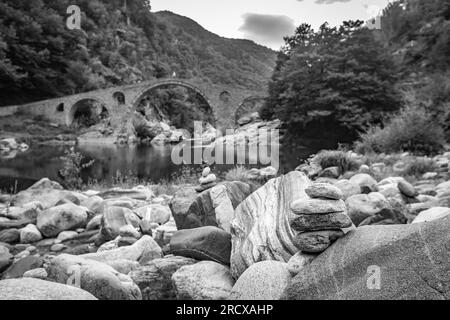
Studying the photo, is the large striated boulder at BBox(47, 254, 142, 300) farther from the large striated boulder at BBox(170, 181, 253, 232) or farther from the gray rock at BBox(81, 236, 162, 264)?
the large striated boulder at BBox(170, 181, 253, 232)

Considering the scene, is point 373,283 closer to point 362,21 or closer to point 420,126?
point 420,126

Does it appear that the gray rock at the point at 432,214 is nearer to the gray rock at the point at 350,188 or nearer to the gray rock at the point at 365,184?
the gray rock at the point at 350,188

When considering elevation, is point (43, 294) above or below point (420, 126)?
below

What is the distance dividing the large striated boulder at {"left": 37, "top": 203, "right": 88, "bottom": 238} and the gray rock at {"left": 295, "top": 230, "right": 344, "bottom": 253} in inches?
197

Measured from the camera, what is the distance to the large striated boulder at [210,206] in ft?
16.3

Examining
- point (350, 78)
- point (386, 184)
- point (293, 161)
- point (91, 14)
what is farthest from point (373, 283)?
point (91, 14)

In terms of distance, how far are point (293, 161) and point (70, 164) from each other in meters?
9.93

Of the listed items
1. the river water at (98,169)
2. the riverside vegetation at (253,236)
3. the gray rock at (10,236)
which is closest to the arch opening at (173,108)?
the river water at (98,169)

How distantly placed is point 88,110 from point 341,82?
41927 millimetres

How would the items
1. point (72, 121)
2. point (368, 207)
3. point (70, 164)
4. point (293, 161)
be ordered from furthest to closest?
point (72, 121)
point (293, 161)
point (70, 164)
point (368, 207)

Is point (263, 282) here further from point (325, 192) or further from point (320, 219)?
point (325, 192)

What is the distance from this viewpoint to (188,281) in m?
3.51

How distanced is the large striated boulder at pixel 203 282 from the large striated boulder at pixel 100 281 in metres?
0.43

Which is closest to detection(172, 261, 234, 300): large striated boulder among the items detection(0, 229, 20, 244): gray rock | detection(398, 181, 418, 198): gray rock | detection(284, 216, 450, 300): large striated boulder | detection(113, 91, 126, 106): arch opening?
detection(284, 216, 450, 300): large striated boulder
